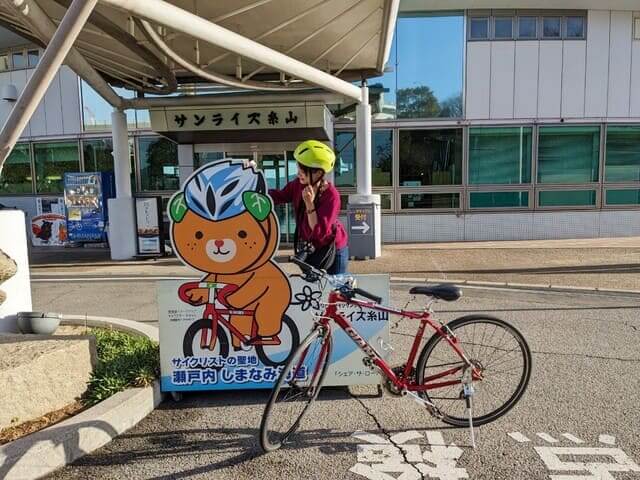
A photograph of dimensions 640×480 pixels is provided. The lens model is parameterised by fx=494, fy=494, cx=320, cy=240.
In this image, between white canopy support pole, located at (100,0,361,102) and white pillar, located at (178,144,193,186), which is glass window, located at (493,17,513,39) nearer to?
white canopy support pole, located at (100,0,361,102)

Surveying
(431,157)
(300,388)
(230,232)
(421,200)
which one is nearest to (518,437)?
(300,388)

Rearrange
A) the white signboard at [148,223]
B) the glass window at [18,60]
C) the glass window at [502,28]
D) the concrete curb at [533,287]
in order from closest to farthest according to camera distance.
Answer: the concrete curb at [533,287] < the white signboard at [148,223] < the glass window at [502,28] < the glass window at [18,60]

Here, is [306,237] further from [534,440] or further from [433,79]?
[433,79]

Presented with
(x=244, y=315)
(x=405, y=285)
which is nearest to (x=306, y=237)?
(x=244, y=315)

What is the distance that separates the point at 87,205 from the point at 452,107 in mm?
10645

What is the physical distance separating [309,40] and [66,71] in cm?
931

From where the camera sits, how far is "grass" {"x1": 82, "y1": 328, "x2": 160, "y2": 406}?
3.61m

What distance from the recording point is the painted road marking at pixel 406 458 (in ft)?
9.25

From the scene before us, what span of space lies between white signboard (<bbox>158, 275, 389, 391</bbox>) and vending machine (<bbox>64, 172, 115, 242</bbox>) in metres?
11.3

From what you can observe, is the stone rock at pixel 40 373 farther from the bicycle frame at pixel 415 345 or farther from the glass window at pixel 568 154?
the glass window at pixel 568 154

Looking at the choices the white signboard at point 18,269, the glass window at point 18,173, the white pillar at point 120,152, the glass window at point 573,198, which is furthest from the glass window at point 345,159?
the glass window at point 18,173

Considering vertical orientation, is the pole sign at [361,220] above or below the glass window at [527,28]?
below

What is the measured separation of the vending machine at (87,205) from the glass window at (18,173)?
332 cm

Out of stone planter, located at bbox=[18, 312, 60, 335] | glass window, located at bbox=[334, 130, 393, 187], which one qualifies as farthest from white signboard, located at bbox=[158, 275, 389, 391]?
glass window, located at bbox=[334, 130, 393, 187]
